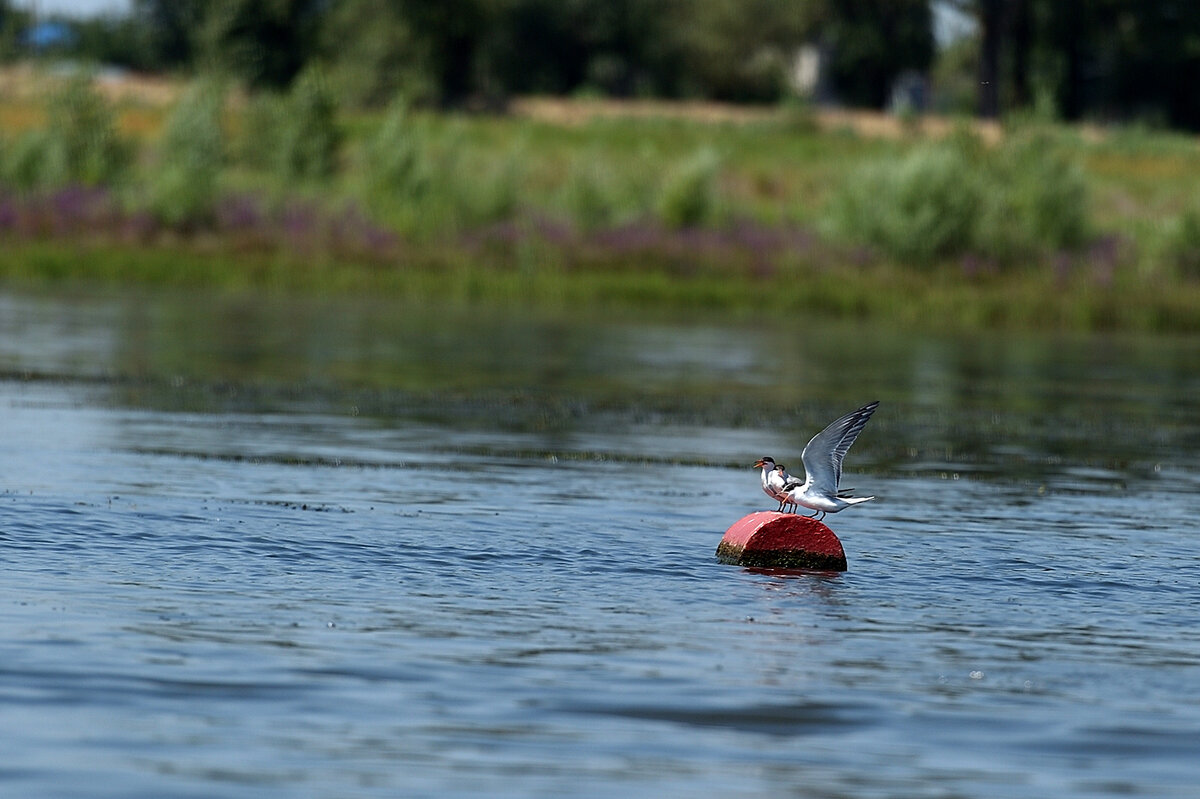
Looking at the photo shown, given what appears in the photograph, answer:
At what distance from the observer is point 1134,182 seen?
6712 centimetres

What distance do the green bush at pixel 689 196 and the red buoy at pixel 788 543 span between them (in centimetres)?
3716

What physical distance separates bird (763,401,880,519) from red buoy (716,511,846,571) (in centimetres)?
13

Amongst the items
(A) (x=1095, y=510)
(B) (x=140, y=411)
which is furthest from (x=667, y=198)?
(A) (x=1095, y=510)

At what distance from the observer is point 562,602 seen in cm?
1092

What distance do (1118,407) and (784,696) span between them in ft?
56.3

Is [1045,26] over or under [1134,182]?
over

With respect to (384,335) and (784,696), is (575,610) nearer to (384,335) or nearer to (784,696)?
(784,696)

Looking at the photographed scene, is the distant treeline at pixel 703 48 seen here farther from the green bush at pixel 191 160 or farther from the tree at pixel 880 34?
the green bush at pixel 191 160

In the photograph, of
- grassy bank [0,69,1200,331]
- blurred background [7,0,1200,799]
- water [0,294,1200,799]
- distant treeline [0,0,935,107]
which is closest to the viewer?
water [0,294,1200,799]

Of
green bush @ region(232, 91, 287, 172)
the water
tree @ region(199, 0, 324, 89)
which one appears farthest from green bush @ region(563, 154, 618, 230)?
tree @ region(199, 0, 324, 89)

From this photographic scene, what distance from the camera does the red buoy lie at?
12.1 m

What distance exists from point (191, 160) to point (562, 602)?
41.6 meters

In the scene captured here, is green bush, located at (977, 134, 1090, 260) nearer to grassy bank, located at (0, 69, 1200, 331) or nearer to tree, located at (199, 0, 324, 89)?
grassy bank, located at (0, 69, 1200, 331)

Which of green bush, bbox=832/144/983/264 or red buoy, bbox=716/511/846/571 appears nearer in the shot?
red buoy, bbox=716/511/846/571
